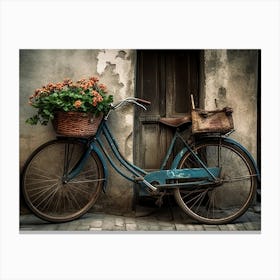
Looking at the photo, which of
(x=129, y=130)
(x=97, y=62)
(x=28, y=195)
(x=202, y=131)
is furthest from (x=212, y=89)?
(x=28, y=195)

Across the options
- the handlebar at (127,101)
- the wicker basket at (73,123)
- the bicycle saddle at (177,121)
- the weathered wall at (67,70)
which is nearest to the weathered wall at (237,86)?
the bicycle saddle at (177,121)

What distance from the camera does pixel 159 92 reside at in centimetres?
519

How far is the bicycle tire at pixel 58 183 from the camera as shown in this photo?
481cm

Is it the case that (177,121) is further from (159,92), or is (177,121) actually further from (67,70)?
(67,70)

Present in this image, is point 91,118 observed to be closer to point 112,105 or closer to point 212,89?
point 112,105

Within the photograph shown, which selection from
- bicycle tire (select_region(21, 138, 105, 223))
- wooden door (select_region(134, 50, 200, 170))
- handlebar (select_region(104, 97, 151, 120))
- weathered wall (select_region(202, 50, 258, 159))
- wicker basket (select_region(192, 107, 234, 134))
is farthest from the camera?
wooden door (select_region(134, 50, 200, 170))

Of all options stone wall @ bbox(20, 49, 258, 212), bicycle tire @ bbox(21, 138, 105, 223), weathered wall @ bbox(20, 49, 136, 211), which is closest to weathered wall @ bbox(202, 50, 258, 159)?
stone wall @ bbox(20, 49, 258, 212)

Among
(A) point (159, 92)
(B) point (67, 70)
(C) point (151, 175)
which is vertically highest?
(B) point (67, 70)

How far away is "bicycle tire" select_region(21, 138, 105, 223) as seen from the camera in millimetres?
4812

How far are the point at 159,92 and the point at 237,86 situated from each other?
0.98m

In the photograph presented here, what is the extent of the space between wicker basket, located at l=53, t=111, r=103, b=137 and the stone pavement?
1.06 meters

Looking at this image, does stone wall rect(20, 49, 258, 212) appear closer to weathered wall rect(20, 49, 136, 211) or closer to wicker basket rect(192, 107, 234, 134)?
weathered wall rect(20, 49, 136, 211)

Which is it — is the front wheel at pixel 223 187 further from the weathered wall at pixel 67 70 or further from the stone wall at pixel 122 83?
the weathered wall at pixel 67 70

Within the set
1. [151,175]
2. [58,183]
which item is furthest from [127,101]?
[58,183]
